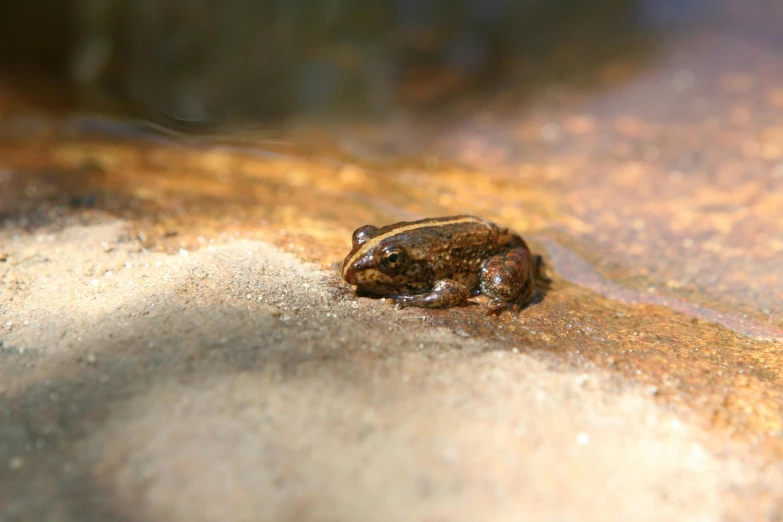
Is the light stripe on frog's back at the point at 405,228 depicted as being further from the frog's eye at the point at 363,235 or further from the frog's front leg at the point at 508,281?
the frog's front leg at the point at 508,281

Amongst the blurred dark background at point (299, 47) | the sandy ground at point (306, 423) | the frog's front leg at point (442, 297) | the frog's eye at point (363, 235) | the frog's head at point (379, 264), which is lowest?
the sandy ground at point (306, 423)

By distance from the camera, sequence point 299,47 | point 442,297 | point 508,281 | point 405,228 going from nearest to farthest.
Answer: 1. point 442,297
2. point 508,281
3. point 405,228
4. point 299,47

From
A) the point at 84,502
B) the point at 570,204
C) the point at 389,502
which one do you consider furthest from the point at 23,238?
the point at 570,204

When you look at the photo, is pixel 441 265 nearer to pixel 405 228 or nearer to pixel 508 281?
pixel 405 228

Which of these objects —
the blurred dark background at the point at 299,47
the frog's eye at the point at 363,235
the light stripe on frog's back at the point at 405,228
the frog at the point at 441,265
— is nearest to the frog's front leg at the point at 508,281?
the frog at the point at 441,265

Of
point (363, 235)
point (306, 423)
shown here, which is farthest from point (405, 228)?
point (306, 423)

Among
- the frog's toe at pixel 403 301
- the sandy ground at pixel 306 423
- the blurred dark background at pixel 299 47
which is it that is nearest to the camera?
the sandy ground at pixel 306 423

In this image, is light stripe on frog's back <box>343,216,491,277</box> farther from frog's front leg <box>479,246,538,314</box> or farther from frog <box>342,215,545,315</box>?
frog's front leg <box>479,246,538,314</box>
